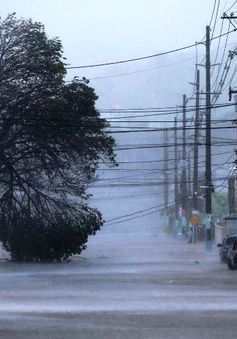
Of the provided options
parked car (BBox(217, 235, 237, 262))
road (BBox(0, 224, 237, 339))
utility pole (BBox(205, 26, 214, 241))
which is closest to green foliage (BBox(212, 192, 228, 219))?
utility pole (BBox(205, 26, 214, 241))

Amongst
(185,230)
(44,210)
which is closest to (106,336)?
(44,210)

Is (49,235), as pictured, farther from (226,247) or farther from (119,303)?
(119,303)

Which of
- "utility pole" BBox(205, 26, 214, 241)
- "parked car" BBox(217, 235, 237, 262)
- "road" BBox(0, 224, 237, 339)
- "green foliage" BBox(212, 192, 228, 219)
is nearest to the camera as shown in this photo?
"road" BBox(0, 224, 237, 339)

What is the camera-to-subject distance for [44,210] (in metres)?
48.3

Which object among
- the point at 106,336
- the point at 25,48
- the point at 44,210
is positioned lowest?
the point at 106,336

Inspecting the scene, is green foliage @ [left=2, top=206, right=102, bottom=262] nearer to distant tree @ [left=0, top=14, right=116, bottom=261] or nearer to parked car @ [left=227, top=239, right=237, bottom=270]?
distant tree @ [left=0, top=14, right=116, bottom=261]

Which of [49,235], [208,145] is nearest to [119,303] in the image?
[49,235]

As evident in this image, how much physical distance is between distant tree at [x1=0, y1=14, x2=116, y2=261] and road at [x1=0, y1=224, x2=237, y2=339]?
671 centimetres

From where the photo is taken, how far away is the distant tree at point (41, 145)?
48.0m

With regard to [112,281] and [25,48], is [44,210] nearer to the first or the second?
[25,48]

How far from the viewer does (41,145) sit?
47875 mm

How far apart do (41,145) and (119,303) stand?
25.5 metres

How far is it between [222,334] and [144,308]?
494 cm

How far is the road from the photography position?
683 inches
